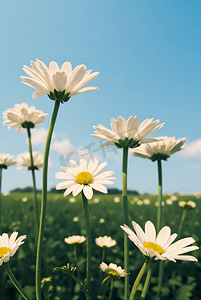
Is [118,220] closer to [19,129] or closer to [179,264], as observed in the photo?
[179,264]

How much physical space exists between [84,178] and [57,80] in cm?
43

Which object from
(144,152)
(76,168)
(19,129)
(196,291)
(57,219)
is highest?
(19,129)

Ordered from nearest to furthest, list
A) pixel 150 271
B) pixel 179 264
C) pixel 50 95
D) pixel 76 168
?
pixel 150 271
pixel 50 95
pixel 76 168
pixel 179 264

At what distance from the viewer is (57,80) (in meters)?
0.88

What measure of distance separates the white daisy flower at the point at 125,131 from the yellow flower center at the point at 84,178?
0.60 ft

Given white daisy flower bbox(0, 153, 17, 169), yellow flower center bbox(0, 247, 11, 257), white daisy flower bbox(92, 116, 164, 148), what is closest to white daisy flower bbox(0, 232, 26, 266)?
yellow flower center bbox(0, 247, 11, 257)

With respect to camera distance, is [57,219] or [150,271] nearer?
[150,271]

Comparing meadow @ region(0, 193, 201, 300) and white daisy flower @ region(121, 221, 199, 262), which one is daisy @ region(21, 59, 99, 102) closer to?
white daisy flower @ region(121, 221, 199, 262)

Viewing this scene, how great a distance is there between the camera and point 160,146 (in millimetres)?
1559

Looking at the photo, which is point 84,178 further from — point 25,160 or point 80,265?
point 25,160

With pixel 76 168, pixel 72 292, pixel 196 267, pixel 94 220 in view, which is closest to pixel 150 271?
pixel 76 168

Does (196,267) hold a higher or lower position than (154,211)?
lower

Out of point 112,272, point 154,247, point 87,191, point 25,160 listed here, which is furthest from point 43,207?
point 25,160

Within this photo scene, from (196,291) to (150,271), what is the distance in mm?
1972
